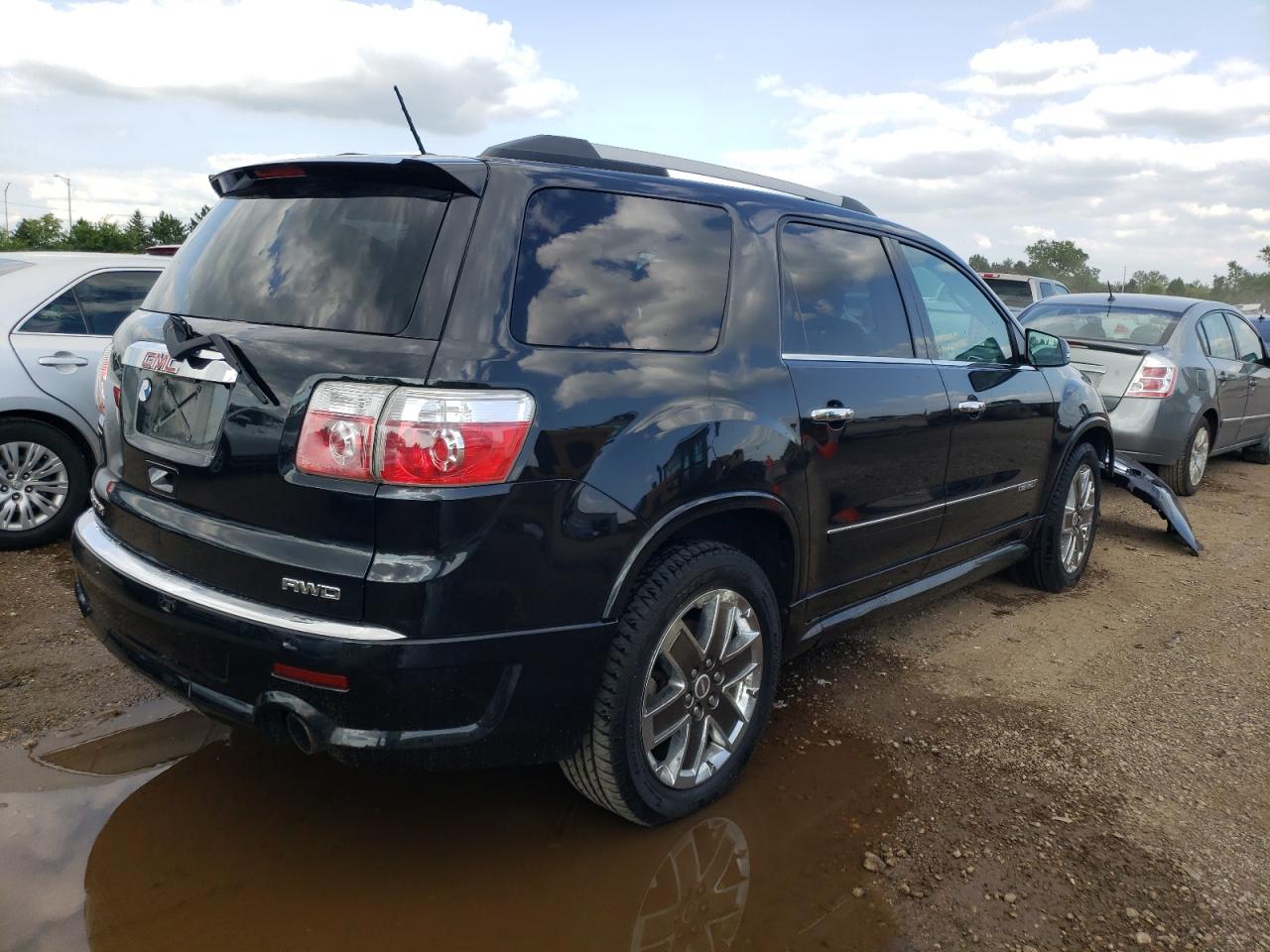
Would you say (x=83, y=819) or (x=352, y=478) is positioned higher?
(x=352, y=478)

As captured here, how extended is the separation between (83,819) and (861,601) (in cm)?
262

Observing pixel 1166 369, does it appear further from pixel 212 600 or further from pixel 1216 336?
pixel 212 600

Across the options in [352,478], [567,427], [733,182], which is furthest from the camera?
[733,182]

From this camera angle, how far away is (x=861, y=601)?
12.0 ft

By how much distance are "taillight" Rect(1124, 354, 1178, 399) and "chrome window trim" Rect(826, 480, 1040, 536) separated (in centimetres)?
330

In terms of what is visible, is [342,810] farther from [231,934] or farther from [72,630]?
[72,630]

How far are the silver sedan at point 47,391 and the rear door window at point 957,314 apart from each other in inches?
162

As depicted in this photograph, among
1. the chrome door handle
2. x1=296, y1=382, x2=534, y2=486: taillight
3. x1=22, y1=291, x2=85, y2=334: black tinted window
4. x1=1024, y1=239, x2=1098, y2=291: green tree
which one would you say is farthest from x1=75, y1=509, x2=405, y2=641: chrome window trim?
x1=1024, y1=239, x2=1098, y2=291: green tree

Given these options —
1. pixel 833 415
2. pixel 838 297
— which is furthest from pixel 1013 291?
pixel 833 415

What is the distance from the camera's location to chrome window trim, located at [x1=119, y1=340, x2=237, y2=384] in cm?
243

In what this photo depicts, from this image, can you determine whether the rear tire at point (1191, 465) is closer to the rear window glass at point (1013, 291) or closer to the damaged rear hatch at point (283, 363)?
the rear window glass at point (1013, 291)

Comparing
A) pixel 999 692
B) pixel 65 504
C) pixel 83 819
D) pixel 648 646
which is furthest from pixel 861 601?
pixel 65 504

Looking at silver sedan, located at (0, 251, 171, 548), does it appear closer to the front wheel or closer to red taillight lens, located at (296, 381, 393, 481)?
red taillight lens, located at (296, 381, 393, 481)

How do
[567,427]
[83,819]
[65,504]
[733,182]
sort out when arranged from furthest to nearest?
[65,504] < [733,182] < [83,819] < [567,427]
